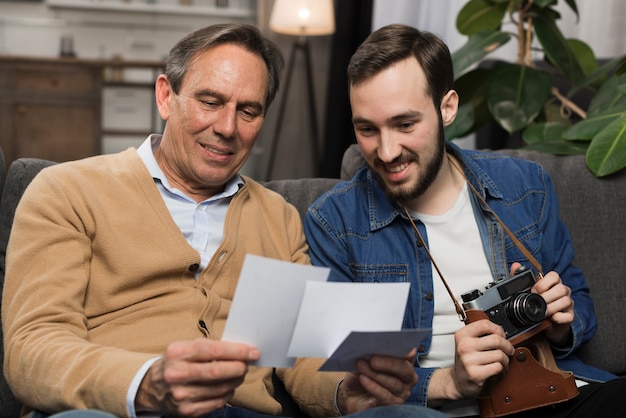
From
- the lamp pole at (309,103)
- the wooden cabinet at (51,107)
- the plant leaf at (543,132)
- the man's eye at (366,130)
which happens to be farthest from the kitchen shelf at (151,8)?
the man's eye at (366,130)

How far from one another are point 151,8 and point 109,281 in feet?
16.3

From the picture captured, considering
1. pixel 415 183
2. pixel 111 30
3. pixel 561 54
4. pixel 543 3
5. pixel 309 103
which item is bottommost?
pixel 309 103

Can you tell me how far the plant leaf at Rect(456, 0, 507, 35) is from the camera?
2.97 meters

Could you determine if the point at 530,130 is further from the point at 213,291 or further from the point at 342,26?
the point at 342,26

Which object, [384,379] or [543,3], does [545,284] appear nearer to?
[384,379]

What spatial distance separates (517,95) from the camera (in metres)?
2.74

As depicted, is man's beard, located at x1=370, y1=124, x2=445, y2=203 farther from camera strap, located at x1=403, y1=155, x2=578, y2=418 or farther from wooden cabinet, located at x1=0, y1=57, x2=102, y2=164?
wooden cabinet, located at x1=0, y1=57, x2=102, y2=164

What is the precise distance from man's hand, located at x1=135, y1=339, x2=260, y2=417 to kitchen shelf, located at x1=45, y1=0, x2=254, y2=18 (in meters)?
5.28

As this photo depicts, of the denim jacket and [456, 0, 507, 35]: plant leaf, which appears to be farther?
[456, 0, 507, 35]: plant leaf

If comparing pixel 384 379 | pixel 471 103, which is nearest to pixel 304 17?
pixel 471 103

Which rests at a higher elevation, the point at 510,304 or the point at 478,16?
the point at 478,16

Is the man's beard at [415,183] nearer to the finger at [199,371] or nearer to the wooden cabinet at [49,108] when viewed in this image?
the finger at [199,371]

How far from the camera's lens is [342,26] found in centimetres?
477

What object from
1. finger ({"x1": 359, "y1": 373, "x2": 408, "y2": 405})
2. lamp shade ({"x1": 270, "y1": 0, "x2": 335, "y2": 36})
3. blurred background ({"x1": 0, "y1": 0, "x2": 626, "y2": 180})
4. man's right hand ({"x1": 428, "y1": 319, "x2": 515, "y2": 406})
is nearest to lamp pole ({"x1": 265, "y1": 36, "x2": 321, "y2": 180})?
blurred background ({"x1": 0, "y1": 0, "x2": 626, "y2": 180})
